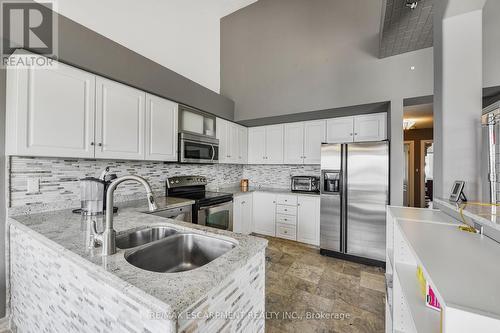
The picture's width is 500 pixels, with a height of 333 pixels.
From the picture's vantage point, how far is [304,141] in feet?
12.0

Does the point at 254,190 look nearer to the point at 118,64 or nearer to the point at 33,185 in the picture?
the point at 118,64

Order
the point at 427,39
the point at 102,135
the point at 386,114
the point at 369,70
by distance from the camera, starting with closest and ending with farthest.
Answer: the point at 102,135, the point at 427,39, the point at 369,70, the point at 386,114

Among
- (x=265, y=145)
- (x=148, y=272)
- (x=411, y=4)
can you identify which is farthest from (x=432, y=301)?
(x=265, y=145)

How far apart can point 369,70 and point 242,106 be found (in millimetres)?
2051

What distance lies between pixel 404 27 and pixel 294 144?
211 cm

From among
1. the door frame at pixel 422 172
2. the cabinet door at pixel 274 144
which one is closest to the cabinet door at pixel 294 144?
the cabinet door at pixel 274 144

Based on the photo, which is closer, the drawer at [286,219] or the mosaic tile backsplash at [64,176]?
the mosaic tile backsplash at [64,176]

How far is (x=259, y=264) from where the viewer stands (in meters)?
1.06

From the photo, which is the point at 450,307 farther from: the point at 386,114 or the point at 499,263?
the point at 386,114

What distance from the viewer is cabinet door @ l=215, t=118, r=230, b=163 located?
3.50m

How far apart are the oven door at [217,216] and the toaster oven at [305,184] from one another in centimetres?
131

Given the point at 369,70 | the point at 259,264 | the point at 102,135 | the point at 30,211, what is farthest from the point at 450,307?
the point at 369,70

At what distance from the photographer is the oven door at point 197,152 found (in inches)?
109

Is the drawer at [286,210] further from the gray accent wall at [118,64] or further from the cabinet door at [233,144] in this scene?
the gray accent wall at [118,64]
